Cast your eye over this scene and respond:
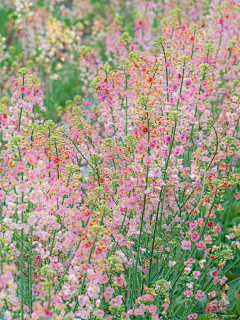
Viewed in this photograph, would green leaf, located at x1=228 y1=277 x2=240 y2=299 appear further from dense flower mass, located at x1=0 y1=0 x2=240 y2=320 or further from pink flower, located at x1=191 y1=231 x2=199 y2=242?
pink flower, located at x1=191 y1=231 x2=199 y2=242

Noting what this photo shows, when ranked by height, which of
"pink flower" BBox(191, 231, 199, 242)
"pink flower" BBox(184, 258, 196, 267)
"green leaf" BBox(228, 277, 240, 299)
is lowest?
"green leaf" BBox(228, 277, 240, 299)

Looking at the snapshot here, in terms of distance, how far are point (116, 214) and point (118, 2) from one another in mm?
7325

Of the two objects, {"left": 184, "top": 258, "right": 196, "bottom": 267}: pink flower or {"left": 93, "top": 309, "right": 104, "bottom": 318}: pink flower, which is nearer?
{"left": 93, "top": 309, "right": 104, "bottom": 318}: pink flower

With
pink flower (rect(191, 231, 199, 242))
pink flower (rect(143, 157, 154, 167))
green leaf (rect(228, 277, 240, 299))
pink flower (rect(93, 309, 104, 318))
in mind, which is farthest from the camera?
green leaf (rect(228, 277, 240, 299))

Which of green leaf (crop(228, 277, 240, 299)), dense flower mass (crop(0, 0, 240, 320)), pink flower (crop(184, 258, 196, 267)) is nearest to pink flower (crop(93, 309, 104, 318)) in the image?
dense flower mass (crop(0, 0, 240, 320))

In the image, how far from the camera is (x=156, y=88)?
273 cm

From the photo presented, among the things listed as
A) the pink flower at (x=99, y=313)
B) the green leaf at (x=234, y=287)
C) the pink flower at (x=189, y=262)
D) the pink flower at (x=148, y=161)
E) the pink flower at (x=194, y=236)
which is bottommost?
the green leaf at (x=234, y=287)

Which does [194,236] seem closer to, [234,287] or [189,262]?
[189,262]

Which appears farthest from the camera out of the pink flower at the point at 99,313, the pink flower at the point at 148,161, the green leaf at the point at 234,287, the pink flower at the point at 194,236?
the green leaf at the point at 234,287

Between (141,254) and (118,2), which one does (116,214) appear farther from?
(118,2)

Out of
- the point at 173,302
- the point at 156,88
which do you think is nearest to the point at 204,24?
the point at 156,88

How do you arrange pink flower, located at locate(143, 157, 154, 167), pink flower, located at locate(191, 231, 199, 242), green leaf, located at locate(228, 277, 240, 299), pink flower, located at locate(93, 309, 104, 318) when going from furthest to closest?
green leaf, located at locate(228, 277, 240, 299), pink flower, located at locate(191, 231, 199, 242), pink flower, located at locate(143, 157, 154, 167), pink flower, located at locate(93, 309, 104, 318)

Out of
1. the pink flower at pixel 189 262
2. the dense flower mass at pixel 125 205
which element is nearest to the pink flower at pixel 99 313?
the dense flower mass at pixel 125 205

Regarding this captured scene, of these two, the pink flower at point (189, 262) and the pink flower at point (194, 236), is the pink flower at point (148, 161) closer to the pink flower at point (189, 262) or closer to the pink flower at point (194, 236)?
the pink flower at point (194, 236)
